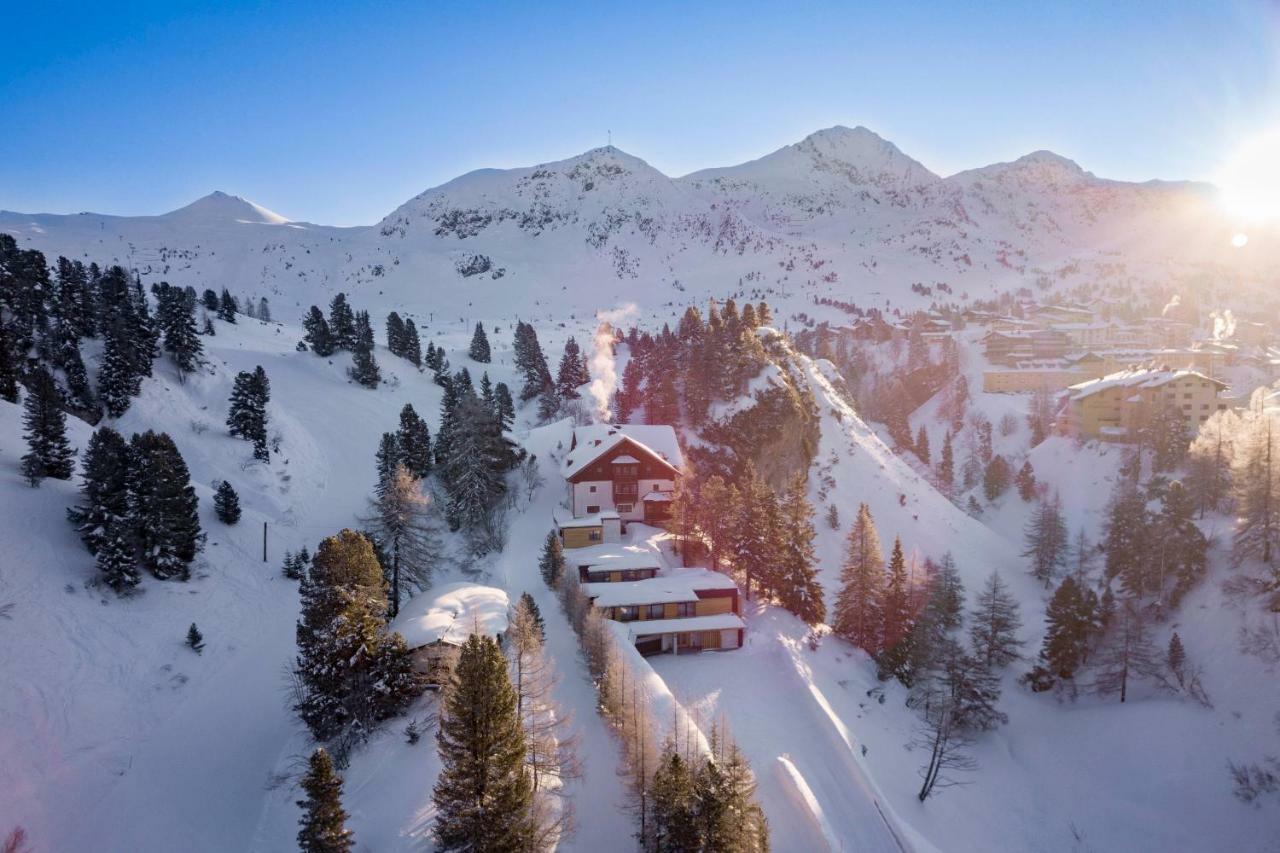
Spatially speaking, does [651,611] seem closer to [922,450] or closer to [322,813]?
[322,813]

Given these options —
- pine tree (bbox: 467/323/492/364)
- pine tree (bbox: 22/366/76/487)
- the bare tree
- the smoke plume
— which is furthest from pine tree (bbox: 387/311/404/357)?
the bare tree

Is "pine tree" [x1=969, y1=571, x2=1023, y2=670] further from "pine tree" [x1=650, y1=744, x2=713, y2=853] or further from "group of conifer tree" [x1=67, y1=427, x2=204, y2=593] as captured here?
"group of conifer tree" [x1=67, y1=427, x2=204, y2=593]

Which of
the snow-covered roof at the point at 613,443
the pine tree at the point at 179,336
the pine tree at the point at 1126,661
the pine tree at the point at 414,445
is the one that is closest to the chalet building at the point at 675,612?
the snow-covered roof at the point at 613,443

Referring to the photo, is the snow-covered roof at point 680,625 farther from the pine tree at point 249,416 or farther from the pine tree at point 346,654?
the pine tree at point 249,416

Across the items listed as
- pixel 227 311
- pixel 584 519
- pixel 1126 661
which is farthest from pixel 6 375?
pixel 1126 661

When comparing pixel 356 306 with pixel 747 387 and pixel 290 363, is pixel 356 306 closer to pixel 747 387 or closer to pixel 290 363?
pixel 290 363
